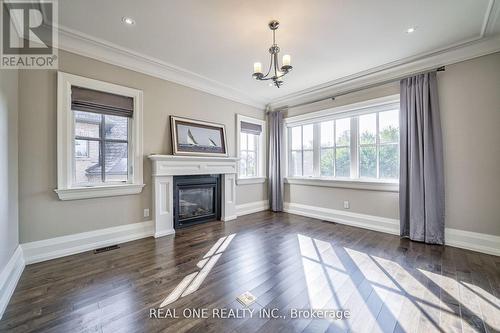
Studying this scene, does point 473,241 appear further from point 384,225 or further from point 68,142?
point 68,142

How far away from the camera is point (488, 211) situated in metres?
2.79

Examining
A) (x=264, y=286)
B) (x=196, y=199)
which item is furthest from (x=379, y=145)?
(x=196, y=199)

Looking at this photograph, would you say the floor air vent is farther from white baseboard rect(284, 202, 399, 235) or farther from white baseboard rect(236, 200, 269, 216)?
white baseboard rect(284, 202, 399, 235)

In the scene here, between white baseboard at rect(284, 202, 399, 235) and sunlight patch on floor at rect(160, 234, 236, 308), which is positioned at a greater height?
white baseboard at rect(284, 202, 399, 235)

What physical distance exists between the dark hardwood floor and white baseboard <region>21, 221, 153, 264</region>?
0.14 meters

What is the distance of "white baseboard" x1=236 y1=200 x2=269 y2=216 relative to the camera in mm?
4773

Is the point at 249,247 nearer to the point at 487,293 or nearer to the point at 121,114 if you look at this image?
the point at 487,293

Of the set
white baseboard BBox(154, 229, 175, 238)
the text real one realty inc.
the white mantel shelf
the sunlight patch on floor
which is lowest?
the text real one realty inc.

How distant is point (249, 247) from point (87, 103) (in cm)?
295

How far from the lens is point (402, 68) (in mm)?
3391

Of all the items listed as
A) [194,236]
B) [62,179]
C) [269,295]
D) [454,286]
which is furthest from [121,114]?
[454,286]

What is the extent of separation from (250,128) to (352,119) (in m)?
2.20

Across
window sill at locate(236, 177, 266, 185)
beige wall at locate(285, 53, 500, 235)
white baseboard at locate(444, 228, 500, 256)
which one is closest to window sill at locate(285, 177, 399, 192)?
window sill at locate(236, 177, 266, 185)

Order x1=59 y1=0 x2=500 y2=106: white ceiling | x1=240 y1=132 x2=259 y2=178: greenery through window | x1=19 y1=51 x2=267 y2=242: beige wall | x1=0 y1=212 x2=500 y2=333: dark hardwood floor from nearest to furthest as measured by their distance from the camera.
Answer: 1. x1=0 y1=212 x2=500 y2=333: dark hardwood floor
2. x1=59 y1=0 x2=500 y2=106: white ceiling
3. x1=19 y1=51 x2=267 y2=242: beige wall
4. x1=240 y1=132 x2=259 y2=178: greenery through window
